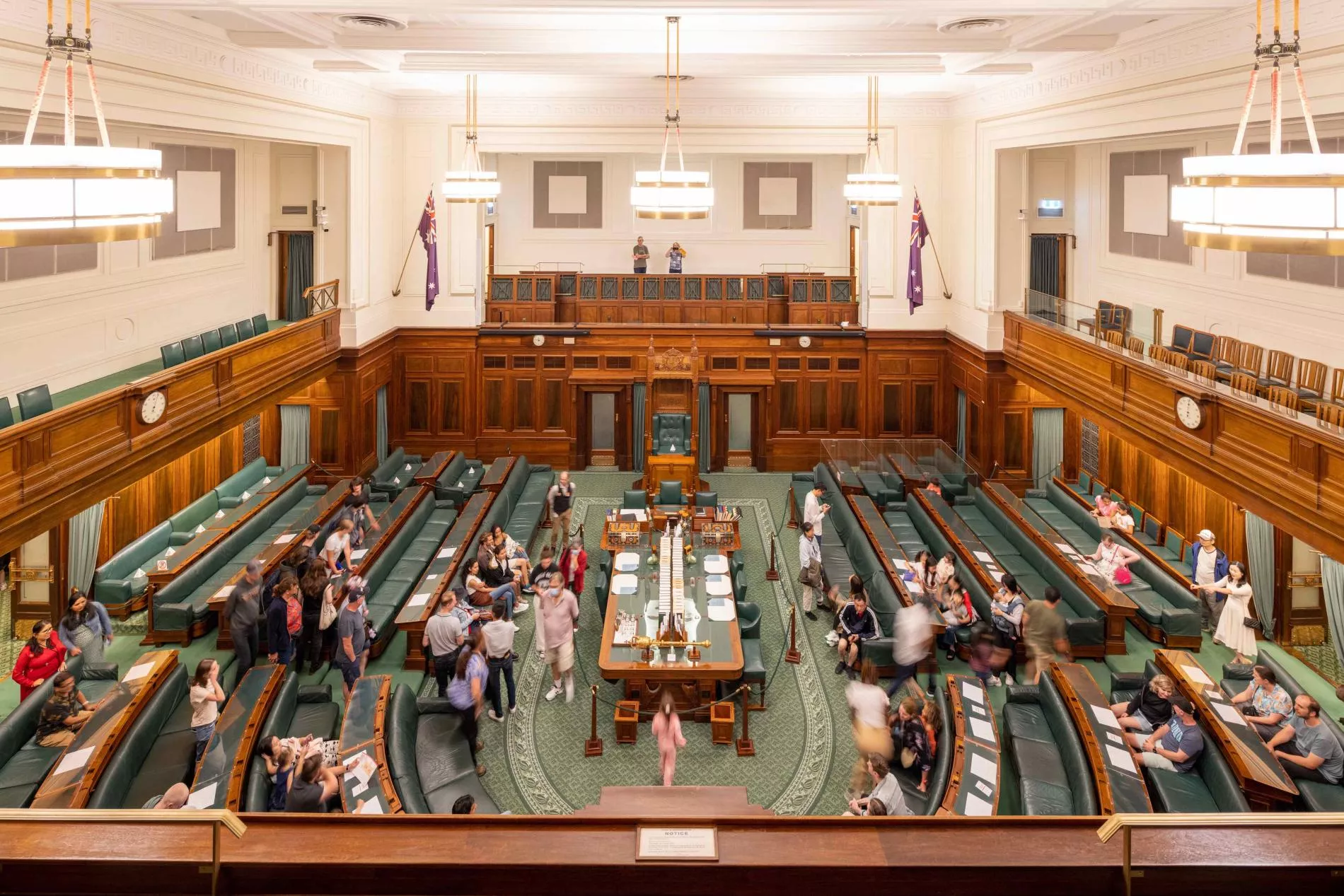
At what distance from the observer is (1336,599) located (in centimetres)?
1192

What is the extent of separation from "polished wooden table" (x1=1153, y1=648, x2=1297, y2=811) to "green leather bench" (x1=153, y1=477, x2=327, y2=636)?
10725 millimetres

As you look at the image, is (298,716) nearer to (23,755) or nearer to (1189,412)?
(23,755)

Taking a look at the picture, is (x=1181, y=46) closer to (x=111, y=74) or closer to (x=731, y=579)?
(x=731, y=579)

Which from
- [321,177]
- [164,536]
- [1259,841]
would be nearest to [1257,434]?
[1259,841]

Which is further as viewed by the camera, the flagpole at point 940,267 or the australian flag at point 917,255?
the flagpole at point 940,267

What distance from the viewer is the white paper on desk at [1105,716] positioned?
30.8ft

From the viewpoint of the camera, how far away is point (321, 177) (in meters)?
19.0

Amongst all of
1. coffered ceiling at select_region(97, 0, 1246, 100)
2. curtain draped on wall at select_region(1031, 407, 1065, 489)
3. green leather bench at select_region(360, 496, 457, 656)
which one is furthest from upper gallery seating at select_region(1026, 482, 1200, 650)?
green leather bench at select_region(360, 496, 457, 656)

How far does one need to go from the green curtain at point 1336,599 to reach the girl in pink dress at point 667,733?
25.3 ft

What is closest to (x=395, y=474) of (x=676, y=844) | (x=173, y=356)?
(x=173, y=356)

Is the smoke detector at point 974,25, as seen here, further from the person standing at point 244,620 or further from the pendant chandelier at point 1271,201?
the person standing at point 244,620

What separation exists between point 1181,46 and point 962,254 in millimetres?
7964

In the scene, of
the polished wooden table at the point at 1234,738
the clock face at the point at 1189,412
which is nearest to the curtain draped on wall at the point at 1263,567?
the clock face at the point at 1189,412

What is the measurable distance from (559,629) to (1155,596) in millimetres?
7562
